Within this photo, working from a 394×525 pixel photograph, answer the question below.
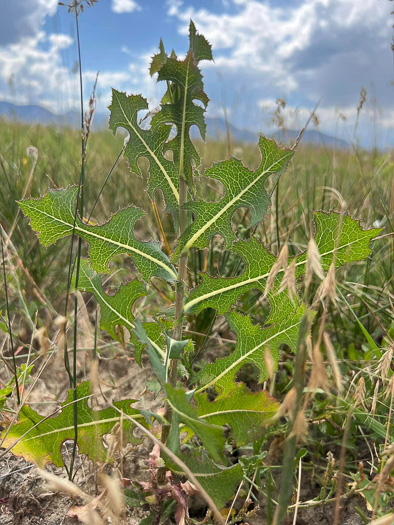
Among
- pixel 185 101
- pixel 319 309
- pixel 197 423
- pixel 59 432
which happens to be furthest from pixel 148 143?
pixel 319 309

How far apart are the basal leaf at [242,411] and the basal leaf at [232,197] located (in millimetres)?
361

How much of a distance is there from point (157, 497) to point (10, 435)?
422 mm

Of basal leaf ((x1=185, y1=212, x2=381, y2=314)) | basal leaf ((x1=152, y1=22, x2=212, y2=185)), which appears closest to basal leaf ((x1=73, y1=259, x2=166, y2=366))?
basal leaf ((x1=185, y1=212, x2=381, y2=314))

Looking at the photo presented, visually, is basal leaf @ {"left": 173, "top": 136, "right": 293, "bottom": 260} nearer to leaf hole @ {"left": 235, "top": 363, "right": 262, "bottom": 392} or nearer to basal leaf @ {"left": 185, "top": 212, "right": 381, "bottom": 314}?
basal leaf @ {"left": 185, "top": 212, "right": 381, "bottom": 314}

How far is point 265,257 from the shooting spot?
1.12 metres

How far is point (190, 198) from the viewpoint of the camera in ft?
3.88

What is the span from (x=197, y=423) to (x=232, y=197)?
1.77 feet

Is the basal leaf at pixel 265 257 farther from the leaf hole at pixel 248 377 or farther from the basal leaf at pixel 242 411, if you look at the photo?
the leaf hole at pixel 248 377

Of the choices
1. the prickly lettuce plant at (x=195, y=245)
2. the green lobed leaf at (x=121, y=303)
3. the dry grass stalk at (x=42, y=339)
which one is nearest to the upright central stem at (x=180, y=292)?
the prickly lettuce plant at (x=195, y=245)

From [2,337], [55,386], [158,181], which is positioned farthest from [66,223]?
[2,337]

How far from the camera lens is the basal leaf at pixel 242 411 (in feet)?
3.38

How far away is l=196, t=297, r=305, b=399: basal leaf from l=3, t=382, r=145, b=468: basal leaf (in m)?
0.23

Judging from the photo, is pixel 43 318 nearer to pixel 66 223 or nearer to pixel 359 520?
pixel 66 223

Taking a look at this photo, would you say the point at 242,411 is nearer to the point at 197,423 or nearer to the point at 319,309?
the point at 197,423
